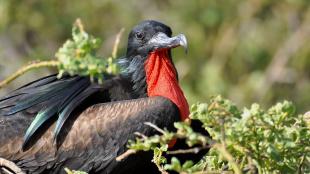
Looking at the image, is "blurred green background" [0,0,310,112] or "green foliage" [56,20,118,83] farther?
"blurred green background" [0,0,310,112]

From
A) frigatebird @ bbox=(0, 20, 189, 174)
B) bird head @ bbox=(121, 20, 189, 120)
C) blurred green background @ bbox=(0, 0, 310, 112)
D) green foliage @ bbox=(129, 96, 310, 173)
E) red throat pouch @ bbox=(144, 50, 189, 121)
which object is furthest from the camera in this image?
blurred green background @ bbox=(0, 0, 310, 112)

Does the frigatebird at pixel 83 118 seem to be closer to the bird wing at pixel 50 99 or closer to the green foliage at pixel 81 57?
the bird wing at pixel 50 99

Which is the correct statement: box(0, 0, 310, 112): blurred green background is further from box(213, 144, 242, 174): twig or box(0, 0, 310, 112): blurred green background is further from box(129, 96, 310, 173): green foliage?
box(213, 144, 242, 174): twig

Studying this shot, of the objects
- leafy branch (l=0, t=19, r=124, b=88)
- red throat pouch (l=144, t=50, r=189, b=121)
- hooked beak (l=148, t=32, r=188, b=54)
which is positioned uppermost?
hooked beak (l=148, t=32, r=188, b=54)

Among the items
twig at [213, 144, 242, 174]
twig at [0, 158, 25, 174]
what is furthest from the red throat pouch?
twig at [213, 144, 242, 174]

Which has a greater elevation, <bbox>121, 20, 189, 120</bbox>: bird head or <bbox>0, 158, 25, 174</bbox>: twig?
<bbox>121, 20, 189, 120</bbox>: bird head

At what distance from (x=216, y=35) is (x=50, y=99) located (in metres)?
4.63

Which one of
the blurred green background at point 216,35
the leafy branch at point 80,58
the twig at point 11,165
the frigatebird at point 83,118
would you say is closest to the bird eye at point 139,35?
the frigatebird at point 83,118

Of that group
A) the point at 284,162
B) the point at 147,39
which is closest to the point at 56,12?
the point at 147,39

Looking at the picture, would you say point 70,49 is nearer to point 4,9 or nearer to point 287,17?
point 4,9

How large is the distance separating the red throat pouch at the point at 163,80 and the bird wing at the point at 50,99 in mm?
201

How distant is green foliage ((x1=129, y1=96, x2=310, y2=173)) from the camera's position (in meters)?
4.47

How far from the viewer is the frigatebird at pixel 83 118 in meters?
6.11

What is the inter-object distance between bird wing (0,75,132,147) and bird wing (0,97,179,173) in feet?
0.25
